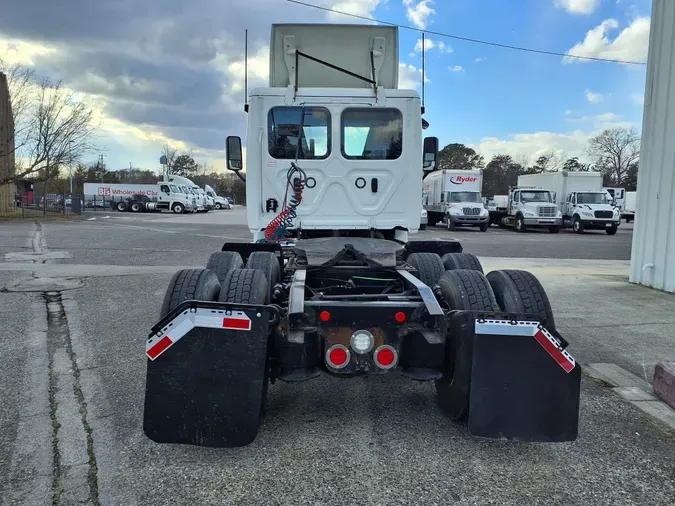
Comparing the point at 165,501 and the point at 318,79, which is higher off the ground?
the point at 318,79

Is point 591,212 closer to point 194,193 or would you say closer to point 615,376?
point 615,376

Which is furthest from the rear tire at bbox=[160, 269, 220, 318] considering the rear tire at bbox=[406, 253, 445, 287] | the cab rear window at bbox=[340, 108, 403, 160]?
the cab rear window at bbox=[340, 108, 403, 160]

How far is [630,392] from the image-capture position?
14.3 feet

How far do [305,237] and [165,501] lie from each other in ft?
11.8

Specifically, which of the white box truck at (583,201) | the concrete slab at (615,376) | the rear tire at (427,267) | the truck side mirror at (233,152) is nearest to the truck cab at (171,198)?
the white box truck at (583,201)

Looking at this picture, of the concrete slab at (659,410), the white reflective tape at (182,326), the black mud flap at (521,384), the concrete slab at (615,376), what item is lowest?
the concrete slab at (615,376)

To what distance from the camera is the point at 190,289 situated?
3.53 m

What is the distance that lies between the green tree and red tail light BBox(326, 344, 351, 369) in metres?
71.9

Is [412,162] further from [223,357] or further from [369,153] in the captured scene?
[223,357]

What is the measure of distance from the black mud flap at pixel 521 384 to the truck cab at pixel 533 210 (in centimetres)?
2474

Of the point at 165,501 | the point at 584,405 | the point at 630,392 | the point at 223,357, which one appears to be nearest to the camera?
the point at 165,501

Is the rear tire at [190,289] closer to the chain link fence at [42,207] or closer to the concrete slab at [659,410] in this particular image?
the concrete slab at [659,410]

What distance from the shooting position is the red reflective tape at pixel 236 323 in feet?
9.76

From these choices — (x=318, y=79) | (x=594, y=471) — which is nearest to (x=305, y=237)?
(x=318, y=79)
